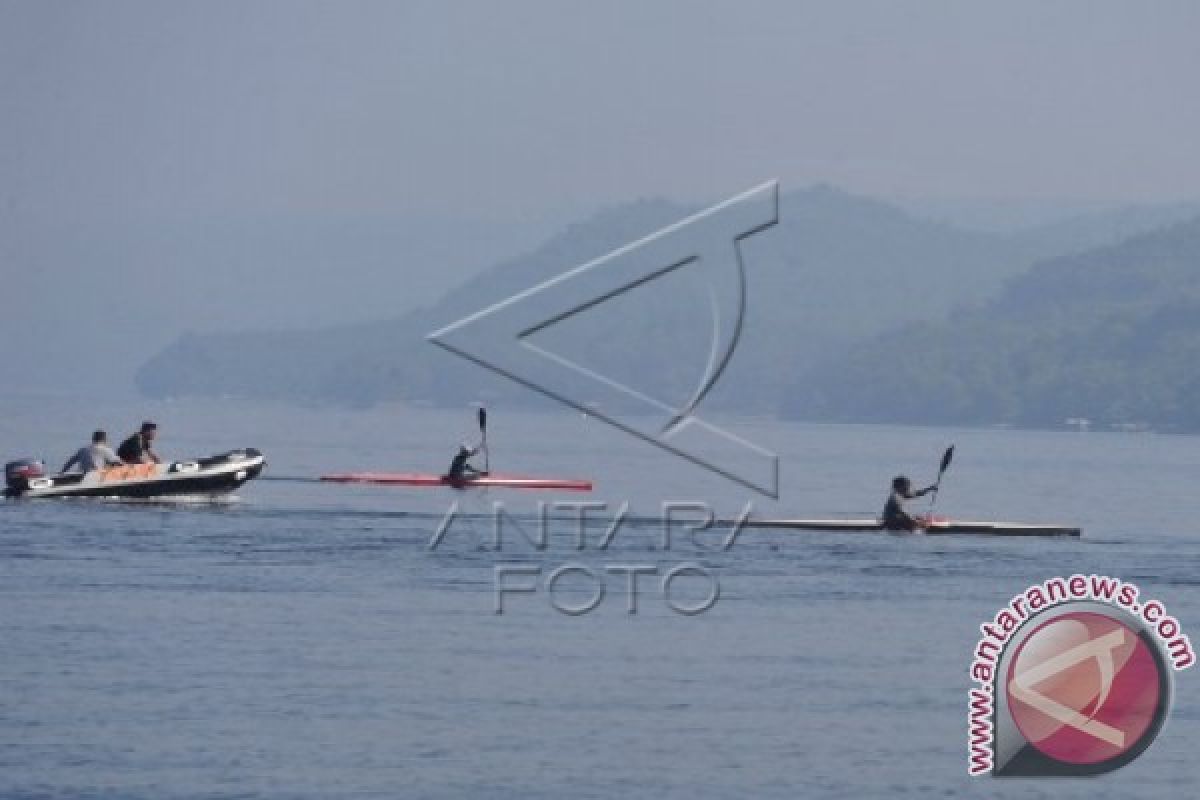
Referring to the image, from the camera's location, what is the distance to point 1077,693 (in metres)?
32.8

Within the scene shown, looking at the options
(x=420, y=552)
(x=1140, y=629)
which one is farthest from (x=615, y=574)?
(x=1140, y=629)

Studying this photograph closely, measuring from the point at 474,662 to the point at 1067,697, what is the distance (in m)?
10.9

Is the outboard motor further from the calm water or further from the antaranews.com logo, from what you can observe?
the antaranews.com logo

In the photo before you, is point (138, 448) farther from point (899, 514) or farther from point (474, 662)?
point (474, 662)

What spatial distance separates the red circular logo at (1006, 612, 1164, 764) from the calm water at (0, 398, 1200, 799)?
1.73 ft

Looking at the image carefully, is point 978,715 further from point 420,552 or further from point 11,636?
point 420,552

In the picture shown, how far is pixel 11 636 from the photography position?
41.5 meters

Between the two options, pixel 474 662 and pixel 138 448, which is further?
pixel 138 448

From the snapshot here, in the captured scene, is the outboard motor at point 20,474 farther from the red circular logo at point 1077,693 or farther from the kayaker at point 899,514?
the red circular logo at point 1077,693

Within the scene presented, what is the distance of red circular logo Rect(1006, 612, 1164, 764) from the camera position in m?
31.7

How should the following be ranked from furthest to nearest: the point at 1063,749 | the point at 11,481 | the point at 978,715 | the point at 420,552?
the point at 11,481, the point at 420,552, the point at 978,715, the point at 1063,749

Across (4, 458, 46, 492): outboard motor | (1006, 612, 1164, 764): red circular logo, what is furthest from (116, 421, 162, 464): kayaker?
(1006, 612, 1164, 764): red circular logo

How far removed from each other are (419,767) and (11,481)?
3520 cm

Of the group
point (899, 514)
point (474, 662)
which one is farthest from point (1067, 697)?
point (899, 514)
